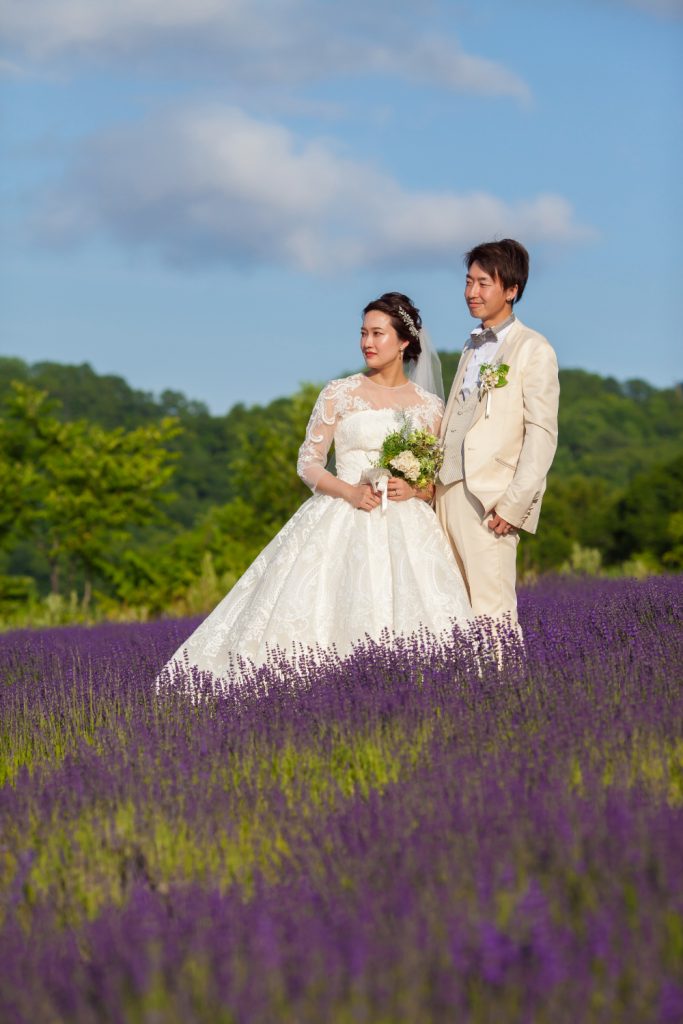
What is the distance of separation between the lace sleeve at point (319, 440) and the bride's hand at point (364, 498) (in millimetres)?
205

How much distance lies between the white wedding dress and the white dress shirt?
405 millimetres

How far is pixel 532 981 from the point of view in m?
1.93

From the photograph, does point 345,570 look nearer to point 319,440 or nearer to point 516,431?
point 319,440

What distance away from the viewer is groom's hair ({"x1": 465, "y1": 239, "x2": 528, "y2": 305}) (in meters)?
5.38

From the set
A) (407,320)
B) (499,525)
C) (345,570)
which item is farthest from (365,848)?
Result: (407,320)

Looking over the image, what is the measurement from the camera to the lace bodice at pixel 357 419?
235 inches

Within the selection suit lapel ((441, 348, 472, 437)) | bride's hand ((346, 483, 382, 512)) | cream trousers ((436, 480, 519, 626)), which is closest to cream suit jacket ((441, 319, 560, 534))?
cream trousers ((436, 480, 519, 626))

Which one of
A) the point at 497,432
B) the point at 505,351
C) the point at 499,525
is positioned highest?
the point at 505,351

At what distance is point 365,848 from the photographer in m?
2.68

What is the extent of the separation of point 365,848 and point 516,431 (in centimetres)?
313

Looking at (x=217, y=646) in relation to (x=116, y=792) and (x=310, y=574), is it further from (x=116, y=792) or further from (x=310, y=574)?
(x=116, y=792)

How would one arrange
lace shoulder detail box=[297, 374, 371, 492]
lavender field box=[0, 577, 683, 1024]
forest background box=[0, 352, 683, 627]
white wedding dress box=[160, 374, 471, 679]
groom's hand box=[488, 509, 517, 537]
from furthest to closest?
forest background box=[0, 352, 683, 627], lace shoulder detail box=[297, 374, 371, 492], white wedding dress box=[160, 374, 471, 679], groom's hand box=[488, 509, 517, 537], lavender field box=[0, 577, 683, 1024]

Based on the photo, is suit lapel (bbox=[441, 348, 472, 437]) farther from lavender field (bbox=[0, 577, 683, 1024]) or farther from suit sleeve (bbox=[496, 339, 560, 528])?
lavender field (bbox=[0, 577, 683, 1024])

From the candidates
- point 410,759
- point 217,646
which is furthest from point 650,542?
point 410,759
